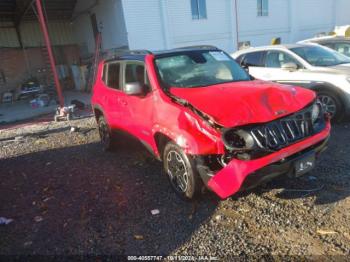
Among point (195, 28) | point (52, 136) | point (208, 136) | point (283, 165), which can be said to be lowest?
point (52, 136)

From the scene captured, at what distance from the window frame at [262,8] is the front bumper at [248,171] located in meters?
18.3

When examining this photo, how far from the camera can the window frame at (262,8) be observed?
1909 centimetres

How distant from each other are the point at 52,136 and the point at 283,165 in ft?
20.7

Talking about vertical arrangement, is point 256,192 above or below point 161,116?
below

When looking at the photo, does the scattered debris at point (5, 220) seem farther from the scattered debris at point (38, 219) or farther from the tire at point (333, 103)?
the tire at point (333, 103)

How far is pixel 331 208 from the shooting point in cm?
315

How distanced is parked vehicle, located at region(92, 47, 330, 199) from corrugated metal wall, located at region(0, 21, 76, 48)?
16284mm

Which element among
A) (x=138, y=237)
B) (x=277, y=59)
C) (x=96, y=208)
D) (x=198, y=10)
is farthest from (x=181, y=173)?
(x=198, y=10)

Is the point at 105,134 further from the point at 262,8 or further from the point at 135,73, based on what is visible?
the point at 262,8

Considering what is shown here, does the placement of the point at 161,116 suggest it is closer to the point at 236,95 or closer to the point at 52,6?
the point at 236,95

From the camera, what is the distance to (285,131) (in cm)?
301

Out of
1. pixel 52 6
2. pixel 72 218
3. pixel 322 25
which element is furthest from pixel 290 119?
pixel 322 25

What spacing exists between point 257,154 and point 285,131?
43 cm

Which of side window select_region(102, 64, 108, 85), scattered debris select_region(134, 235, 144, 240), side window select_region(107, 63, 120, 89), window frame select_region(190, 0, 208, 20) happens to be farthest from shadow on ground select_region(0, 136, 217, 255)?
window frame select_region(190, 0, 208, 20)
